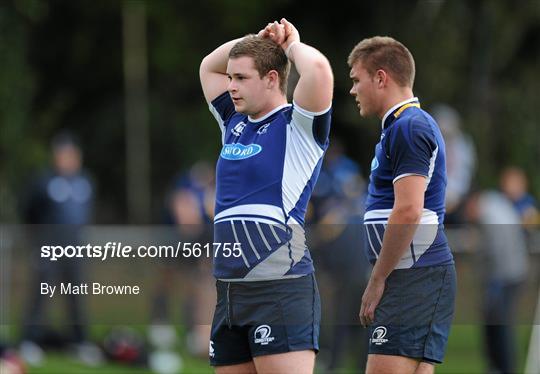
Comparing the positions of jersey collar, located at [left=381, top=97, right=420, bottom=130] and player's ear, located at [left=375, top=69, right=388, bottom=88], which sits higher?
player's ear, located at [left=375, top=69, right=388, bottom=88]

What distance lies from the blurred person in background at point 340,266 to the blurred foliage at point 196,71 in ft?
13.9

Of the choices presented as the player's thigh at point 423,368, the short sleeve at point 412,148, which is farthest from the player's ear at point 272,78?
the player's thigh at point 423,368

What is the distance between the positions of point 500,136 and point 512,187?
6650 millimetres

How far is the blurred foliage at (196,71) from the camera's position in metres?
16.2

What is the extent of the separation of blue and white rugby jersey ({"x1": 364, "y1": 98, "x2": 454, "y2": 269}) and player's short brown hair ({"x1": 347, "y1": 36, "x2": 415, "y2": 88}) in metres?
0.13

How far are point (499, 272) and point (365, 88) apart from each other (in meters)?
5.81

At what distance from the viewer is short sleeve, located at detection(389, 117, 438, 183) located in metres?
5.20

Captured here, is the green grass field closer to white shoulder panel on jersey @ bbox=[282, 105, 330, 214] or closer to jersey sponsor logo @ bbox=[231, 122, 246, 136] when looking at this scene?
jersey sponsor logo @ bbox=[231, 122, 246, 136]

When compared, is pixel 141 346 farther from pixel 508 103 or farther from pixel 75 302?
pixel 508 103

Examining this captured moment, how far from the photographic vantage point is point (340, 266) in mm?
11367

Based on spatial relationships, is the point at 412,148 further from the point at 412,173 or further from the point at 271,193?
the point at 271,193

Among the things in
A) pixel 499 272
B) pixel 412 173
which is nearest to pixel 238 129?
pixel 412 173

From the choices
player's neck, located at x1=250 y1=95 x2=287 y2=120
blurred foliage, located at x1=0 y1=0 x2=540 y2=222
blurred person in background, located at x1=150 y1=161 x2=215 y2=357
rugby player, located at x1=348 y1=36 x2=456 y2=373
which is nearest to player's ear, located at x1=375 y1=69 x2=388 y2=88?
rugby player, located at x1=348 y1=36 x2=456 y2=373

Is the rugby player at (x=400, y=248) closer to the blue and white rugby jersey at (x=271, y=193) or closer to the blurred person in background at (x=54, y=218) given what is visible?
the blue and white rugby jersey at (x=271, y=193)
